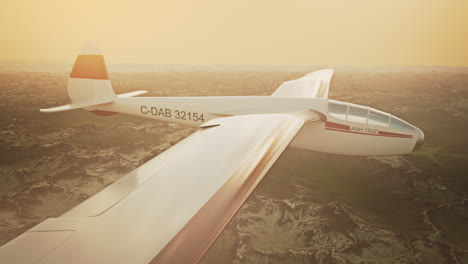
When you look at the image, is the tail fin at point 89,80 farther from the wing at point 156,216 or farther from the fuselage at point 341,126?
the wing at point 156,216

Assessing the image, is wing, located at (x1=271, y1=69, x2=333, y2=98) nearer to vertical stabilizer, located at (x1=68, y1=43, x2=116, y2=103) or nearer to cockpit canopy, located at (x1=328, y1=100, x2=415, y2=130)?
cockpit canopy, located at (x1=328, y1=100, x2=415, y2=130)

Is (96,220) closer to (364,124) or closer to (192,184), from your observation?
(192,184)

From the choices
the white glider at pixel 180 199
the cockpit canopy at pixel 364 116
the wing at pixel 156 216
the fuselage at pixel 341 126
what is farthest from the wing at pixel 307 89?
the wing at pixel 156 216

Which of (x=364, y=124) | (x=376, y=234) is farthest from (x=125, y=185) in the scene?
(x=376, y=234)

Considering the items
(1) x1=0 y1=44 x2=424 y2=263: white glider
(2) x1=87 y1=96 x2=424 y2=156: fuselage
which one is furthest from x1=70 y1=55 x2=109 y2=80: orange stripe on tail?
(1) x1=0 y1=44 x2=424 y2=263: white glider

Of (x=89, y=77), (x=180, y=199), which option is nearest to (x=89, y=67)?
(x=89, y=77)

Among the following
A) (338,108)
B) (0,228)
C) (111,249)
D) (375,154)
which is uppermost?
(338,108)

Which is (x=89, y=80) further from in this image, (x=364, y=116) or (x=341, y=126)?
(x=364, y=116)
